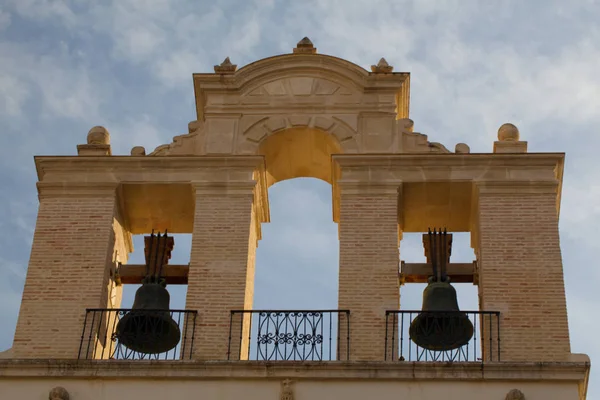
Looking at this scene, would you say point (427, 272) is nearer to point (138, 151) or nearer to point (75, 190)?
point (138, 151)

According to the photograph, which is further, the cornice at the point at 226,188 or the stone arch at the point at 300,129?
the stone arch at the point at 300,129

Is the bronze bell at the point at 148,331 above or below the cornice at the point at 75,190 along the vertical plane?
below

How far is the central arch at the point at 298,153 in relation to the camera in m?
21.9

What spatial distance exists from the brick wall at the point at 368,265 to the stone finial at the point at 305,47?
8.66 feet

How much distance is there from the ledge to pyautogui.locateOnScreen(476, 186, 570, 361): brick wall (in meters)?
0.59

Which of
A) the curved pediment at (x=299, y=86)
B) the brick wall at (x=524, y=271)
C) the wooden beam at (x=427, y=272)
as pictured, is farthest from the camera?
the curved pediment at (x=299, y=86)

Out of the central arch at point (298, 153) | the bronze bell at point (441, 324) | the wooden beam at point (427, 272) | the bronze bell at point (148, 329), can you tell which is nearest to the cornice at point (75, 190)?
the bronze bell at point (148, 329)

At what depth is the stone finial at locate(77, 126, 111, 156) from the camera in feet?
71.0

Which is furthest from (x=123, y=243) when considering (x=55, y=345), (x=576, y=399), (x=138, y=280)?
(x=576, y=399)

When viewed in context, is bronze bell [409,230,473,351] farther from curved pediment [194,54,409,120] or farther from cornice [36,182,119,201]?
cornice [36,182,119,201]

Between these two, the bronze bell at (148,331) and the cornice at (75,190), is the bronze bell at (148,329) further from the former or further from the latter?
the cornice at (75,190)

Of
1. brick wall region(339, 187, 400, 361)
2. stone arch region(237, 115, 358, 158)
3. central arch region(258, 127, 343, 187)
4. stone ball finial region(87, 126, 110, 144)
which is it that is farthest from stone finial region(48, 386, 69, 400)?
central arch region(258, 127, 343, 187)

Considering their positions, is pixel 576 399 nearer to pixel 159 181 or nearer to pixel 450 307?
pixel 450 307

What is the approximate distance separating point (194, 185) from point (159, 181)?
479 millimetres
